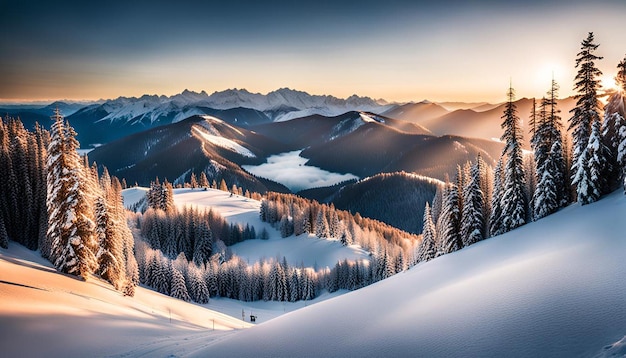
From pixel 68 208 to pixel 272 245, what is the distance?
87277mm

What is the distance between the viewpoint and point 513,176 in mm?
34188

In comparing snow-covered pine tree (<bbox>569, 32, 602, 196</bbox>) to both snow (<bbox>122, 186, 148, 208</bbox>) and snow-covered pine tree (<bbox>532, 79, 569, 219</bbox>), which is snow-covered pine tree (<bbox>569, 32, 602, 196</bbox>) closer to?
snow-covered pine tree (<bbox>532, 79, 569, 219</bbox>)

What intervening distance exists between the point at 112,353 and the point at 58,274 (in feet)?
51.9

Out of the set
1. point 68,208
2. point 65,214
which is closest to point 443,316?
point 68,208

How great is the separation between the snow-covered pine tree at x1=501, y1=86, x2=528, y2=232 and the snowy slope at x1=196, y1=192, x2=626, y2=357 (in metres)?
16.3

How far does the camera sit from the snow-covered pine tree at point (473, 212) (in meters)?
38.1

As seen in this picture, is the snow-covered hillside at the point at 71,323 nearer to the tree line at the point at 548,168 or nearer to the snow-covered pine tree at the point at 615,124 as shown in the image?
the tree line at the point at 548,168

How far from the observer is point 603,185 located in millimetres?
26172

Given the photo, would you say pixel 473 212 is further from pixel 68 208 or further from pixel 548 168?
pixel 68 208

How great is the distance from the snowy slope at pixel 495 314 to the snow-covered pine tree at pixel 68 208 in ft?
70.0

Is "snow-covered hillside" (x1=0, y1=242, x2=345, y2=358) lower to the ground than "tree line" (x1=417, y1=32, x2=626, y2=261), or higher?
lower

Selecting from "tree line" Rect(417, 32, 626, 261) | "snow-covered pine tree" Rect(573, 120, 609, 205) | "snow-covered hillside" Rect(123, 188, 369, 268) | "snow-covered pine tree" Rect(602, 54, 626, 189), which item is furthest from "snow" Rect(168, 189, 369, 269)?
"snow-covered pine tree" Rect(602, 54, 626, 189)

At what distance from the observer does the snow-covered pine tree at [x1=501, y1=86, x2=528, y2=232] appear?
3344cm

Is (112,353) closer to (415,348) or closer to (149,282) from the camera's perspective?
(415,348)
